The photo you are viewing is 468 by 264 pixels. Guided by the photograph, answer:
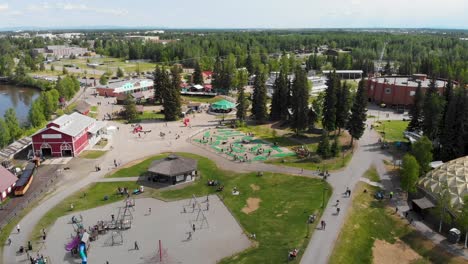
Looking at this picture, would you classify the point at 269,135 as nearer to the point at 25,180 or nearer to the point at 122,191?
the point at 122,191

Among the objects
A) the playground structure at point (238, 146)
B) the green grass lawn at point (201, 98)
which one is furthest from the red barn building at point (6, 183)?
the green grass lawn at point (201, 98)

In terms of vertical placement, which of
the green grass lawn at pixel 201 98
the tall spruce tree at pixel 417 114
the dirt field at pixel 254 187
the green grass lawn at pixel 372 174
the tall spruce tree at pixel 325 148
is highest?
the tall spruce tree at pixel 417 114

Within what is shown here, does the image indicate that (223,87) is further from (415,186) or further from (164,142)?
(415,186)

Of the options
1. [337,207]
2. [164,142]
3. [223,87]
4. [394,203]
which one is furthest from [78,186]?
[223,87]

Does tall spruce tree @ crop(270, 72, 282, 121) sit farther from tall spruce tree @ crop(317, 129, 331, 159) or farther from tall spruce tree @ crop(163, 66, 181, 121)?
tall spruce tree @ crop(317, 129, 331, 159)

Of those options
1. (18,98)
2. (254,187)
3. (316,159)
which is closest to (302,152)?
(316,159)

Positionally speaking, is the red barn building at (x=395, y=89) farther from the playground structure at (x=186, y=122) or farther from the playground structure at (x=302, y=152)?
the playground structure at (x=186, y=122)
